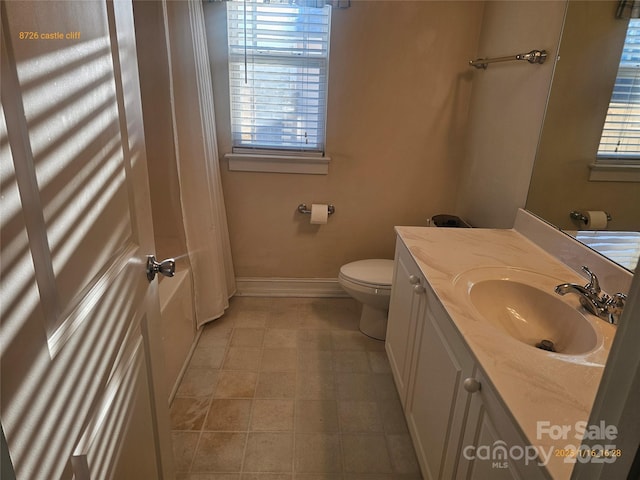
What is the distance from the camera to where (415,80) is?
2.47 meters

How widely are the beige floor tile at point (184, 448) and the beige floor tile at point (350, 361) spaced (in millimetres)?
790

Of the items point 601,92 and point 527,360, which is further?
point 601,92

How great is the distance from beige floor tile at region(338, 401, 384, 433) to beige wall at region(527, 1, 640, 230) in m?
1.14

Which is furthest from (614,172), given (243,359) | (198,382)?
(198,382)

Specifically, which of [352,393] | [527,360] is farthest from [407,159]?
[527,360]

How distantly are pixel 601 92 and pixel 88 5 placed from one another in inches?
62.5

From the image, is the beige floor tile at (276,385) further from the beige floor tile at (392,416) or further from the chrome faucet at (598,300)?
the chrome faucet at (598,300)

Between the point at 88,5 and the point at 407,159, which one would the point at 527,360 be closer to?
the point at 88,5

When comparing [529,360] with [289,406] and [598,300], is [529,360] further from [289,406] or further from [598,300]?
[289,406]

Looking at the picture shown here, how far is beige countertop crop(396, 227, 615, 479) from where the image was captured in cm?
79

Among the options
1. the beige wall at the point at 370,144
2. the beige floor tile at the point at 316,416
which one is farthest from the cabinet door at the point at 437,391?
the beige wall at the point at 370,144

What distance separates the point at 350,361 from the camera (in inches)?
88.6

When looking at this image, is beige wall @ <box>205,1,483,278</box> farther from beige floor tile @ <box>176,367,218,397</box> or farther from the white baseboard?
beige floor tile @ <box>176,367,218,397</box>

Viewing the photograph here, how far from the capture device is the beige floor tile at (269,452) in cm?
160
